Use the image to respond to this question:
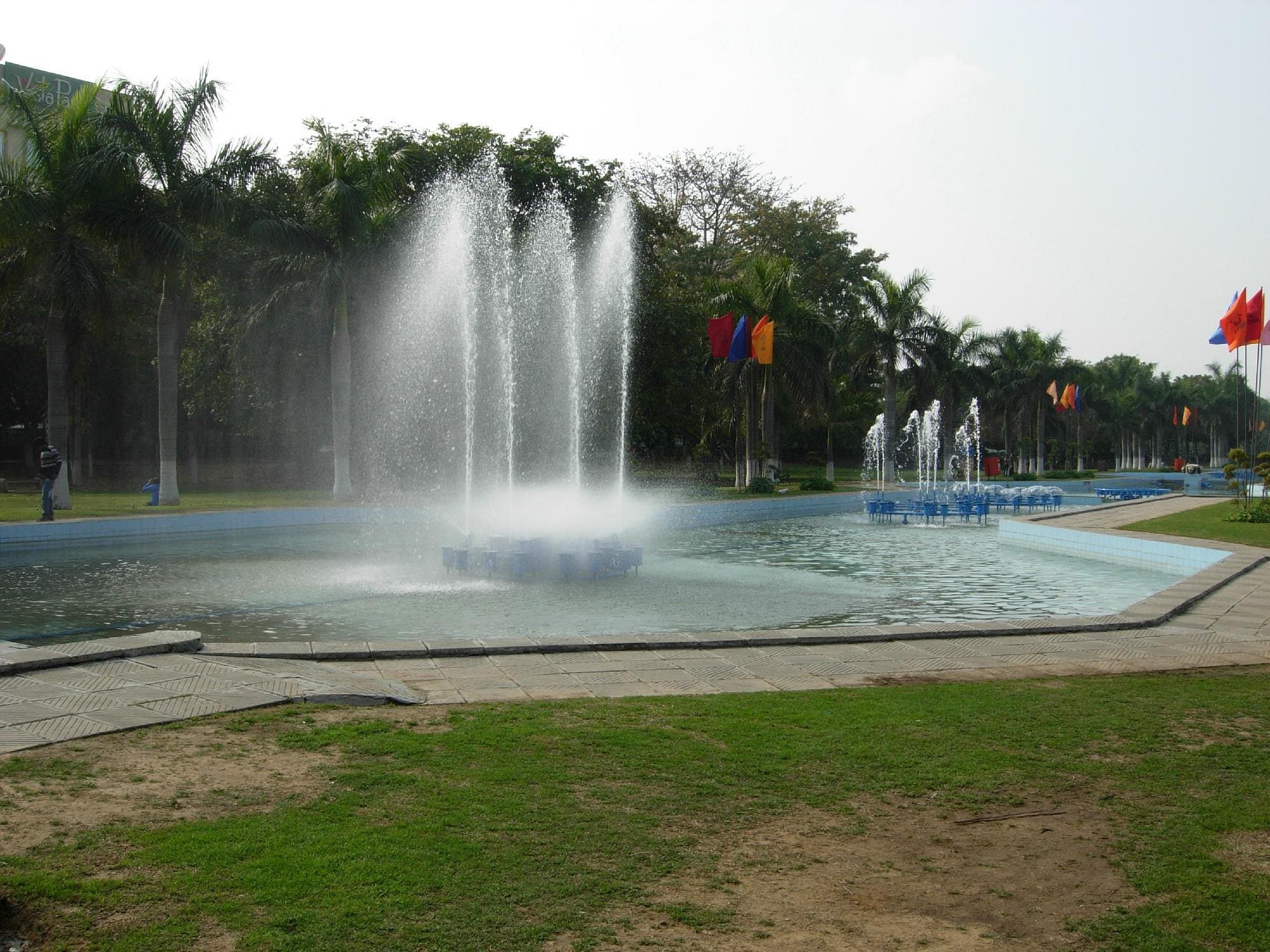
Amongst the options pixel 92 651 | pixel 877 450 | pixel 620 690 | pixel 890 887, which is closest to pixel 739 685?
pixel 620 690

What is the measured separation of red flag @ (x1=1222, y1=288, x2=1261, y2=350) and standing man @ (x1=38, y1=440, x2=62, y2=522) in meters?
26.7

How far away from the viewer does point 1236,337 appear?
86.6 ft

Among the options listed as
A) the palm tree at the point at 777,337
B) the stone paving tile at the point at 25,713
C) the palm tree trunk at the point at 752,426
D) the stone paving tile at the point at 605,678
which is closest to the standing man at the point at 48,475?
the stone paving tile at the point at 25,713

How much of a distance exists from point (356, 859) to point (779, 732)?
2721mm

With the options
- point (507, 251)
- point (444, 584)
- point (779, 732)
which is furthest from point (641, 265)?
point (779, 732)

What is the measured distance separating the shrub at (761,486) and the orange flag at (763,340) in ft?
12.6

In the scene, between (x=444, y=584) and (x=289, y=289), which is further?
(x=289, y=289)

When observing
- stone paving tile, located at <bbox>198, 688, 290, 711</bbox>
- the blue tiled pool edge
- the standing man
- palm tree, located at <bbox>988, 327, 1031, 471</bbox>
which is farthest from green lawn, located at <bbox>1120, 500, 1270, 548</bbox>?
palm tree, located at <bbox>988, 327, 1031, 471</bbox>

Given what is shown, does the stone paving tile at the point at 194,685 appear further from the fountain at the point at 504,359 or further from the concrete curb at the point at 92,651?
the fountain at the point at 504,359

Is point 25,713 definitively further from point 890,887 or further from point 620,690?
point 890,887

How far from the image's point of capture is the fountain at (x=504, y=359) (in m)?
24.3

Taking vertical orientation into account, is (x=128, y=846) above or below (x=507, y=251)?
below

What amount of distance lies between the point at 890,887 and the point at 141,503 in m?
25.4

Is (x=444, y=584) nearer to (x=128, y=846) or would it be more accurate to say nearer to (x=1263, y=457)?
(x=128, y=846)
